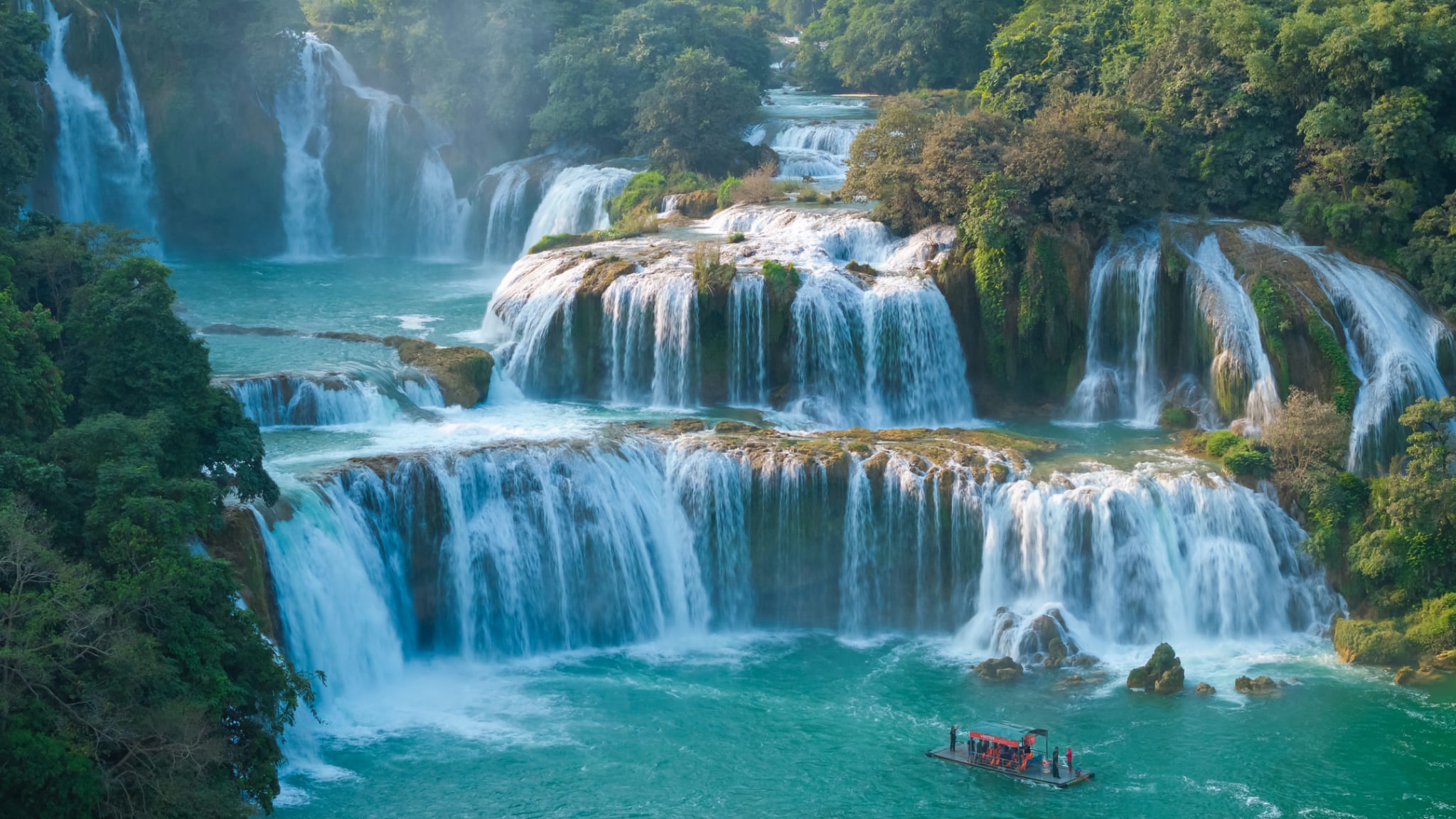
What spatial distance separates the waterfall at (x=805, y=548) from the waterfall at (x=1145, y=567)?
0.03m

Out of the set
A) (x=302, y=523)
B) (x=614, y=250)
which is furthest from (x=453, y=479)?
(x=614, y=250)

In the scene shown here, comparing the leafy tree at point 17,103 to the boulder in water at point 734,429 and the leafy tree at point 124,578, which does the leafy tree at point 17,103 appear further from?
the boulder in water at point 734,429

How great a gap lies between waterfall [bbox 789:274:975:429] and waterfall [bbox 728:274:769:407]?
29.7 inches

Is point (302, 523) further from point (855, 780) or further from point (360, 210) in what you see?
point (360, 210)

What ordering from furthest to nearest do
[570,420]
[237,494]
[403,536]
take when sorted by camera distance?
1. [570,420]
2. [403,536]
3. [237,494]

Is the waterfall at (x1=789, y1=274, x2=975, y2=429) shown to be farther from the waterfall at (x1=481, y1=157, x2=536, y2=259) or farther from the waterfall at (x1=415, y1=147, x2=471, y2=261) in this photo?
the waterfall at (x1=415, y1=147, x2=471, y2=261)

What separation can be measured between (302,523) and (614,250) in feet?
46.2

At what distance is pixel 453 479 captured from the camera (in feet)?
87.5

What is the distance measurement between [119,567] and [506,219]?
3123 centimetres

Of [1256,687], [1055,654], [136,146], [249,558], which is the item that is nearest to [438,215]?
[136,146]

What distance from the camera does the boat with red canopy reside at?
71.8 feet

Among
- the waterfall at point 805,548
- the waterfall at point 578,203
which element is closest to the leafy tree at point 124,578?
the waterfall at point 805,548

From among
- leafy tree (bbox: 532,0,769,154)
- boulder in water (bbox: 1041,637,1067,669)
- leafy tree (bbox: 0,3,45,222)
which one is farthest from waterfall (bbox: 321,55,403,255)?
boulder in water (bbox: 1041,637,1067,669)

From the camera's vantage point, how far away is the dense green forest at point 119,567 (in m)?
17.0
